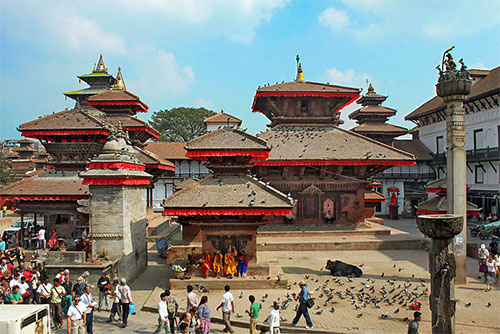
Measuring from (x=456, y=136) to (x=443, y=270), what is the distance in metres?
6.83

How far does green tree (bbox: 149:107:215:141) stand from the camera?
64000 mm

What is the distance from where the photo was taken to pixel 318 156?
901 inches

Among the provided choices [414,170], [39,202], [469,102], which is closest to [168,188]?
[39,202]

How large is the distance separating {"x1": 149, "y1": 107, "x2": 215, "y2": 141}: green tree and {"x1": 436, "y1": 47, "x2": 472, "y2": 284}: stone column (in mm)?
52470

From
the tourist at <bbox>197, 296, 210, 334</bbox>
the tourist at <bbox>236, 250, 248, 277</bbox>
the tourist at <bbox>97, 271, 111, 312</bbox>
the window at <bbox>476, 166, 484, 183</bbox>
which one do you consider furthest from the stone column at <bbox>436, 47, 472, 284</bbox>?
the window at <bbox>476, 166, 484, 183</bbox>

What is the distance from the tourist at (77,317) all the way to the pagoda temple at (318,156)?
13.8 m

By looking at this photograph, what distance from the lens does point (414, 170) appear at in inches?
1569

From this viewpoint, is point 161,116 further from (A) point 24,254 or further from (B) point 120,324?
(B) point 120,324

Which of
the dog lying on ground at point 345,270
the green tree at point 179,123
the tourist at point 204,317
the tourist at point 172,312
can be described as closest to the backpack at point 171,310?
the tourist at point 172,312

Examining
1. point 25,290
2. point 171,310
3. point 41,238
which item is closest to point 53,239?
point 41,238

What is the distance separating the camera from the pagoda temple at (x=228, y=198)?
13.9 m

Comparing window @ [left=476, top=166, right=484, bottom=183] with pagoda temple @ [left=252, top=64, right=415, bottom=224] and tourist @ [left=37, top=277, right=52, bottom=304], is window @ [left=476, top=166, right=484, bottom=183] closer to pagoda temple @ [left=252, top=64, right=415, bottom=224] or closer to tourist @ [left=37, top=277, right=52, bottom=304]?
pagoda temple @ [left=252, top=64, right=415, bottom=224]

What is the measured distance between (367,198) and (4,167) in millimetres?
56380

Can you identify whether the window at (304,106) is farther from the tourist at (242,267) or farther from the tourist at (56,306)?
the tourist at (56,306)
